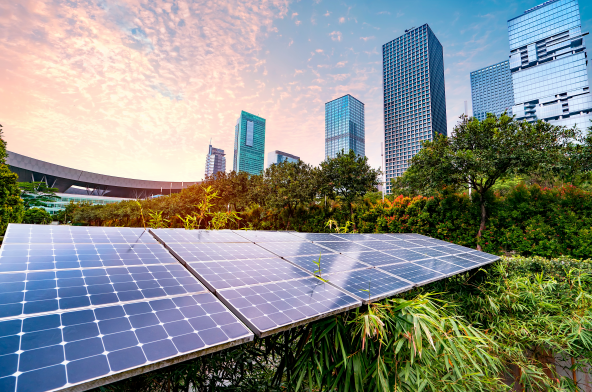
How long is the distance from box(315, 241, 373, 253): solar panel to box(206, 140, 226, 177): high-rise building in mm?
183414

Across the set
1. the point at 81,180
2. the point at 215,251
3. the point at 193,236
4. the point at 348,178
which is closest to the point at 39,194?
the point at 81,180

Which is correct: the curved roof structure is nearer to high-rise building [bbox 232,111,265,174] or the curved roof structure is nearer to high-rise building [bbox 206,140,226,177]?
high-rise building [bbox 232,111,265,174]

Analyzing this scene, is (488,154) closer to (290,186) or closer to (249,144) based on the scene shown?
(290,186)

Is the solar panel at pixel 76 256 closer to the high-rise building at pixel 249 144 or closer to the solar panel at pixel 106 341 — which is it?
the solar panel at pixel 106 341

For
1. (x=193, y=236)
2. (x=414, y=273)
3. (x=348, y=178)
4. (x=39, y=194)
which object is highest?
(x=39, y=194)

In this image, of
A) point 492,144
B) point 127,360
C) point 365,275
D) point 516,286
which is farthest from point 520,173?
point 127,360

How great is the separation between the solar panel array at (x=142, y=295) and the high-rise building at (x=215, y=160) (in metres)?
185

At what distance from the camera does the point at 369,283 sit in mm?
2820

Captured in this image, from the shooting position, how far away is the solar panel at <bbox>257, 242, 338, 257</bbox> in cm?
375

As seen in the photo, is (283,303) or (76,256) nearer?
(283,303)

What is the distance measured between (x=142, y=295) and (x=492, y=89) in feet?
671

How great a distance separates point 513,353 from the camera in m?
4.11

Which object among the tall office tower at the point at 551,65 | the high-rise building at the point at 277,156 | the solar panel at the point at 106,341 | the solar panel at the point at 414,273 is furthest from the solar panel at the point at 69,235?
the high-rise building at the point at 277,156

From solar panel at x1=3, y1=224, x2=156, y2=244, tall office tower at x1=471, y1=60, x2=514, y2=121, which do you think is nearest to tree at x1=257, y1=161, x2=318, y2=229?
solar panel at x1=3, y1=224, x2=156, y2=244
